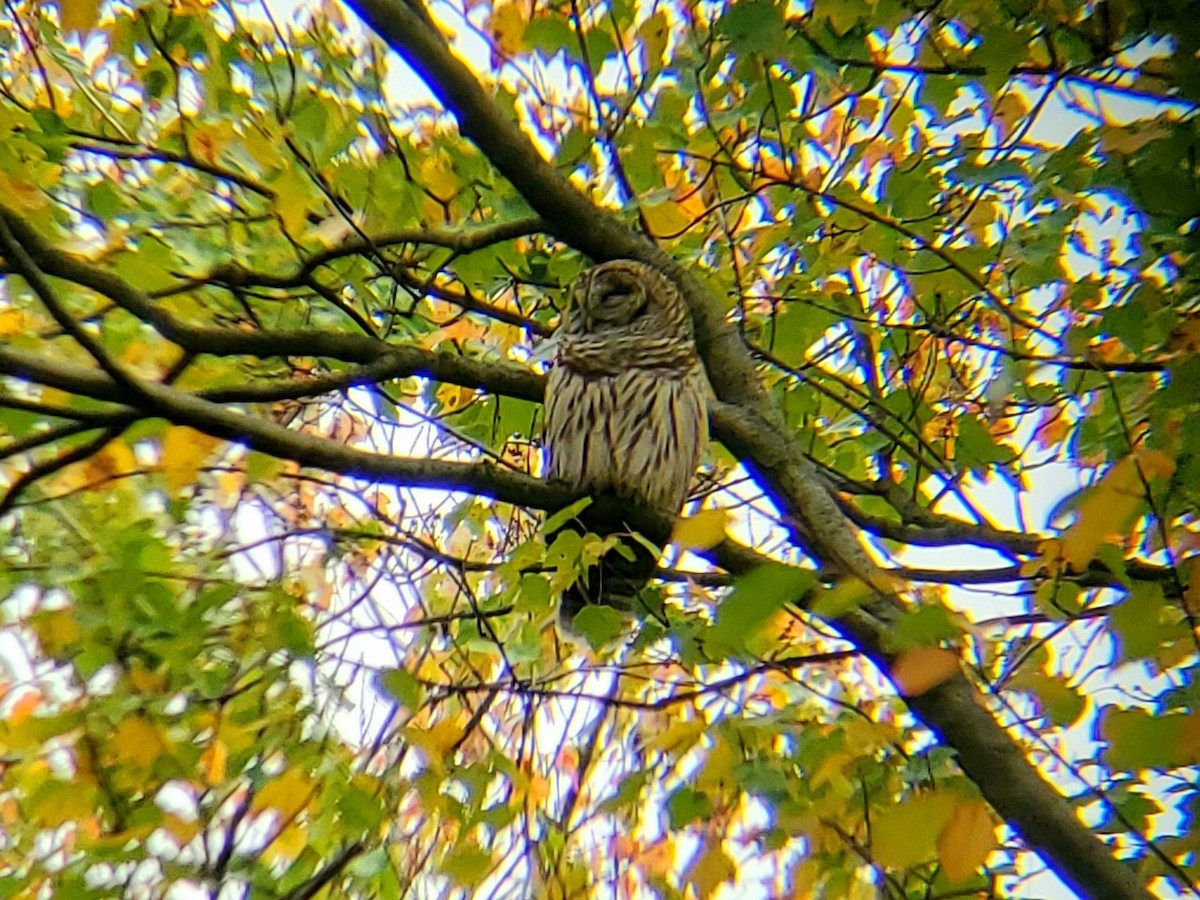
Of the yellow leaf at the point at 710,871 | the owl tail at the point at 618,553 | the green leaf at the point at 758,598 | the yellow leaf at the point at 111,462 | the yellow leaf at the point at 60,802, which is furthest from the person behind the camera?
the owl tail at the point at 618,553

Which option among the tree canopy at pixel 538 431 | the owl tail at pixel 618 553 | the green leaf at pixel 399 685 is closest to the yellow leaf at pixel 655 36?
the tree canopy at pixel 538 431

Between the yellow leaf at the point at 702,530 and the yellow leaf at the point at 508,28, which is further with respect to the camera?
the yellow leaf at the point at 508,28

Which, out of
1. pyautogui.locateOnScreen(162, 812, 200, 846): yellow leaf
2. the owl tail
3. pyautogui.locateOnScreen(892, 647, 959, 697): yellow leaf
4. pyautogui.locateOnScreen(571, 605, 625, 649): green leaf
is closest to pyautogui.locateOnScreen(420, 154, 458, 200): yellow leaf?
the owl tail

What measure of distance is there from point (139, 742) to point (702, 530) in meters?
1.45

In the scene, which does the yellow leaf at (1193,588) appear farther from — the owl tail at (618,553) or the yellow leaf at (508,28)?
the yellow leaf at (508,28)

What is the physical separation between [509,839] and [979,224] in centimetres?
220

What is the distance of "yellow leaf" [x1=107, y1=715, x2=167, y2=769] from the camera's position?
235 centimetres

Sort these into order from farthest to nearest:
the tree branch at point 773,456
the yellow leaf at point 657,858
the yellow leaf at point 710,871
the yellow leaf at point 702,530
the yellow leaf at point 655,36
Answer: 1. the yellow leaf at point 657,858
2. the yellow leaf at point 655,36
3. the yellow leaf at point 710,871
4. the tree branch at point 773,456
5. the yellow leaf at point 702,530

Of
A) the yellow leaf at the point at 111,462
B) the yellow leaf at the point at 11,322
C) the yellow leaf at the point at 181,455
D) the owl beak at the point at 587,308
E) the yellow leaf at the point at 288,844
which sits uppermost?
the owl beak at the point at 587,308

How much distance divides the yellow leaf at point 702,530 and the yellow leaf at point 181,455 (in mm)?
1093

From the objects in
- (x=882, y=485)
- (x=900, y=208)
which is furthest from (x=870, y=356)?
(x=900, y=208)

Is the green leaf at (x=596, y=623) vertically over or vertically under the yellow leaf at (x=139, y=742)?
over

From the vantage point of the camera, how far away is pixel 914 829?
1.54 meters

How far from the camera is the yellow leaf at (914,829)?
1.54 meters
